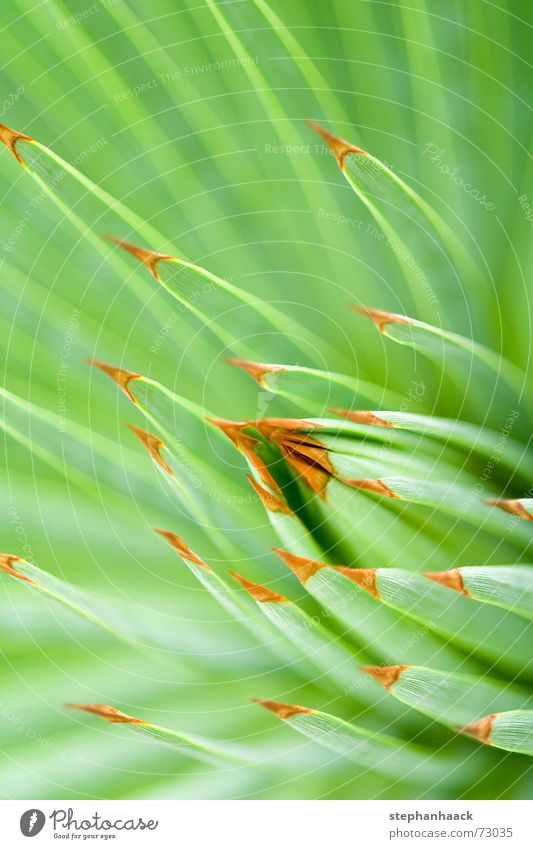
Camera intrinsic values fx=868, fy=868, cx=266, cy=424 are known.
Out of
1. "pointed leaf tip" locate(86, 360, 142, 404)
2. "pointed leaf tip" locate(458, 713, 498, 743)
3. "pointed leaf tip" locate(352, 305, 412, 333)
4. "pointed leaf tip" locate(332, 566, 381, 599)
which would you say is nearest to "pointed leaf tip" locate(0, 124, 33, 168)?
"pointed leaf tip" locate(86, 360, 142, 404)

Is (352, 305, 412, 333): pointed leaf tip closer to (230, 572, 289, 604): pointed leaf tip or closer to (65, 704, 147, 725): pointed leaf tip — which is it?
(230, 572, 289, 604): pointed leaf tip

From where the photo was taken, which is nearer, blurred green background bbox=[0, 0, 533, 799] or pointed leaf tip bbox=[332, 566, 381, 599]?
pointed leaf tip bbox=[332, 566, 381, 599]

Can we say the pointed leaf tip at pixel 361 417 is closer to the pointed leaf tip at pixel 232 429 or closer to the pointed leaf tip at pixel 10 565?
the pointed leaf tip at pixel 232 429

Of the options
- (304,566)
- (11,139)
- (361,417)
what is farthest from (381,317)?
(11,139)

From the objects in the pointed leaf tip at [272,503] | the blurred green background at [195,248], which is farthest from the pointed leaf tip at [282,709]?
the pointed leaf tip at [272,503]

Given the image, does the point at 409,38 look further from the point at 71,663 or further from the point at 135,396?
the point at 71,663
